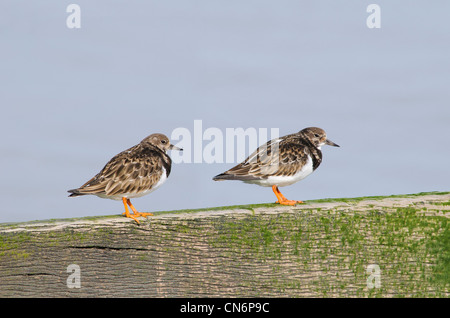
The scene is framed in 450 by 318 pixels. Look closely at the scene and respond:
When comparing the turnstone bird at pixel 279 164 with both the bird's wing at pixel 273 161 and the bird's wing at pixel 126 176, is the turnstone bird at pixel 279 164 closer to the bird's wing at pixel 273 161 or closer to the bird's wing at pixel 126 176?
the bird's wing at pixel 273 161

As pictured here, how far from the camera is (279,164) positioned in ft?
23.5

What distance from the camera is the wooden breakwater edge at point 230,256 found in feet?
14.3

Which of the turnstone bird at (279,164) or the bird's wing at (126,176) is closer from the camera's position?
the bird's wing at (126,176)

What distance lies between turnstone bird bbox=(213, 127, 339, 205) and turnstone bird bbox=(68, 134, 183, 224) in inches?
30.4

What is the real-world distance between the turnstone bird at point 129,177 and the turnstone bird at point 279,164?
2.53 ft

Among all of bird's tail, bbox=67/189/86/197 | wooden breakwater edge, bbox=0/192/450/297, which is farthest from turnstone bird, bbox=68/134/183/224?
wooden breakwater edge, bbox=0/192/450/297

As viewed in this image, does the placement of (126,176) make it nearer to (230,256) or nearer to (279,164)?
(279,164)

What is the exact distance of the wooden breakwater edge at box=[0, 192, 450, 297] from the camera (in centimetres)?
437

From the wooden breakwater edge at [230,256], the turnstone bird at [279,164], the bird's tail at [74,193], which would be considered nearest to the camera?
the wooden breakwater edge at [230,256]

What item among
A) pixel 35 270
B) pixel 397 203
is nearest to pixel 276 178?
pixel 397 203

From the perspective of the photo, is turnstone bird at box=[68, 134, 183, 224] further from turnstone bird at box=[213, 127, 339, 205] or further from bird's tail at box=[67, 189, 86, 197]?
turnstone bird at box=[213, 127, 339, 205]

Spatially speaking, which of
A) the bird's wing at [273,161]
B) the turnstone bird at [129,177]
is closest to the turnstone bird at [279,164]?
the bird's wing at [273,161]

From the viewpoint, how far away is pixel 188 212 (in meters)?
4.62
